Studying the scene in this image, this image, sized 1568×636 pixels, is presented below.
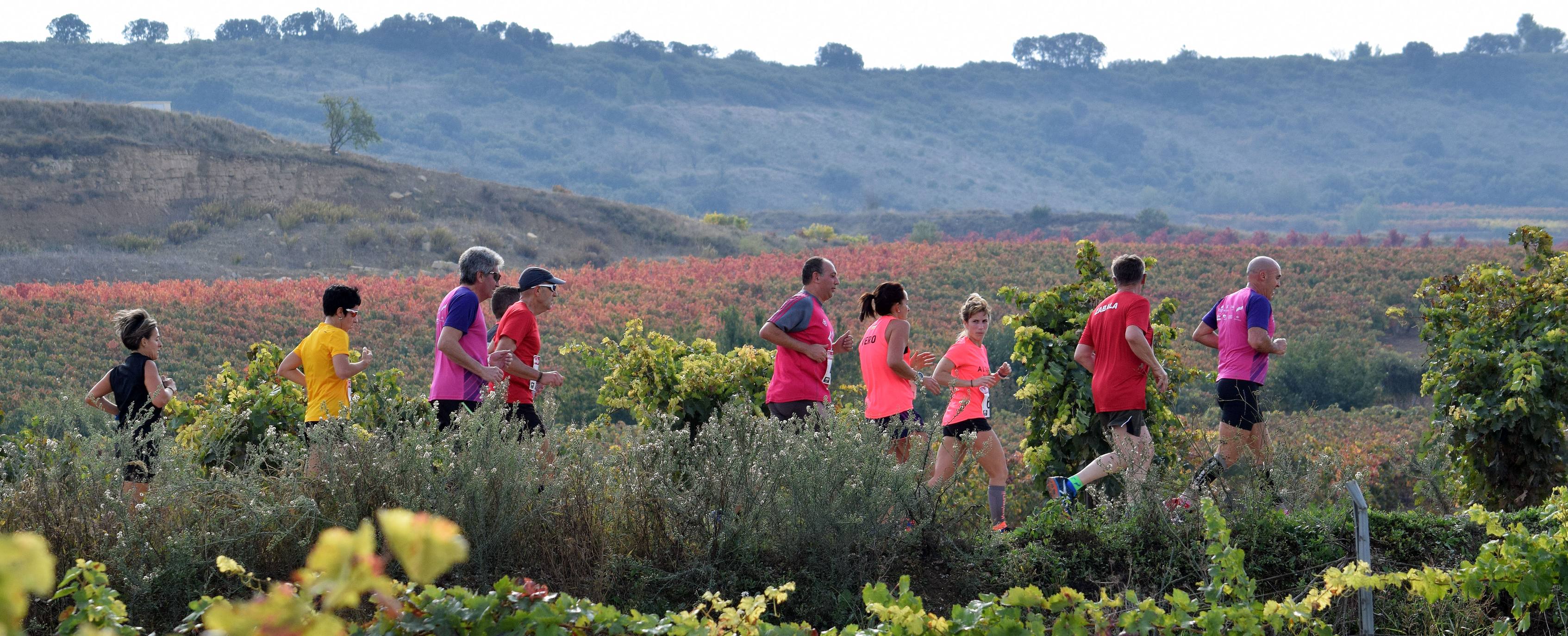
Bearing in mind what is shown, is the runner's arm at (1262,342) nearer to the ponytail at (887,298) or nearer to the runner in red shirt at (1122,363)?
the runner in red shirt at (1122,363)

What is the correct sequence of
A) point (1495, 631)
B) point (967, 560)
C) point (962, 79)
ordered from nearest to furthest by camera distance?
point (1495, 631), point (967, 560), point (962, 79)

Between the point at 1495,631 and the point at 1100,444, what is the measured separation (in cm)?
340

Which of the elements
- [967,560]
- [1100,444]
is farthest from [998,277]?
[967,560]

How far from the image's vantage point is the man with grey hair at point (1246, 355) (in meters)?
6.11

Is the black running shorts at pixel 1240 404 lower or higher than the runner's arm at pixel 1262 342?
lower

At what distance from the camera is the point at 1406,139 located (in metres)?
104

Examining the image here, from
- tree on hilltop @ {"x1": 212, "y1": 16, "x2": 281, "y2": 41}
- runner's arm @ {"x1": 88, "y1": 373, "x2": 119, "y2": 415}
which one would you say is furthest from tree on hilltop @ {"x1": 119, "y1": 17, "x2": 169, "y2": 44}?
runner's arm @ {"x1": 88, "y1": 373, "x2": 119, "y2": 415}

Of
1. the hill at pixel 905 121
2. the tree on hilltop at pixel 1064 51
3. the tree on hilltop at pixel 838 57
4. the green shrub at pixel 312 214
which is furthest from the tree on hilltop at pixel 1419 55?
Answer: the green shrub at pixel 312 214

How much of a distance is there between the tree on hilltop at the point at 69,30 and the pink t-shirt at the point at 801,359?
107m

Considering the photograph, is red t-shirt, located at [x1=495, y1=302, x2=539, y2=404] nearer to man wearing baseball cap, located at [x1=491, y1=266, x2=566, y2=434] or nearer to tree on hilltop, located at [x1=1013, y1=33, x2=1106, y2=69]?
man wearing baseball cap, located at [x1=491, y1=266, x2=566, y2=434]

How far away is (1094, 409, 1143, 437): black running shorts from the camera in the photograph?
5.91 m

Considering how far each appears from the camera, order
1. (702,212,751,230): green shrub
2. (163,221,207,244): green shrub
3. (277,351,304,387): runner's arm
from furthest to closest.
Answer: (702,212,751,230): green shrub, (163,221,207,244): green shrub, (277,351,304,387): runner's arm

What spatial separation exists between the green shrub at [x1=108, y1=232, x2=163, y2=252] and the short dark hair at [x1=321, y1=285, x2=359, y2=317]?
33.3 m

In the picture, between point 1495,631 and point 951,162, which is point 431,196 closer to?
point 1495,631
